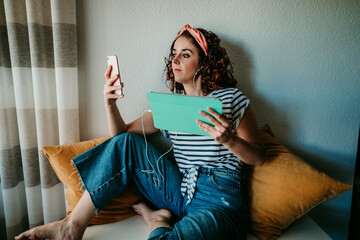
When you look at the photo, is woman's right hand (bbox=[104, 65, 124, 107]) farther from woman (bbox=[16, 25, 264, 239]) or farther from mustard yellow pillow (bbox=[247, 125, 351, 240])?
mustard yellow pillow (bbox=[247, 125, 351, 240])

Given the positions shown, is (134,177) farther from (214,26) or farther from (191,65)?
(214,26)

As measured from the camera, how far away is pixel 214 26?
118 centimetres

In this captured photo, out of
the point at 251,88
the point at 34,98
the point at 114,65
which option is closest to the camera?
the point at 114,65

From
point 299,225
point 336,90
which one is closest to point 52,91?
point 299,225

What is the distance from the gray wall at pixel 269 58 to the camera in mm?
1170

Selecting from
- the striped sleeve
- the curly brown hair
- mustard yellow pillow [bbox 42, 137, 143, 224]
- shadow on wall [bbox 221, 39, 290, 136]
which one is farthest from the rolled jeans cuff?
shadow on wall [bbox 221, 39, 290, 136]

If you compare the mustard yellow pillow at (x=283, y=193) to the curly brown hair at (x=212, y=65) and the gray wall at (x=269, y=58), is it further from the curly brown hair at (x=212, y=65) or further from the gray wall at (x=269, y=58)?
the curly brown hair at (x=212, y=65)

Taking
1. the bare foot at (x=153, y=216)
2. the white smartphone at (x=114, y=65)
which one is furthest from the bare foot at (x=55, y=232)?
the white smartphone at (x=114, y=65)

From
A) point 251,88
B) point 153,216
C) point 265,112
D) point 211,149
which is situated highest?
Result: point 251,88

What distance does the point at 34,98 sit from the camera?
1.12m

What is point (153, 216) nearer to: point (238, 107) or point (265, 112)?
point (238, 107)

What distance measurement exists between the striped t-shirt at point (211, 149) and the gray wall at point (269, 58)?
0.96ft

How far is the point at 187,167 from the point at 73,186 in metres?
0.53

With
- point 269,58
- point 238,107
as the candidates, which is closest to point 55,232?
point 238,107
